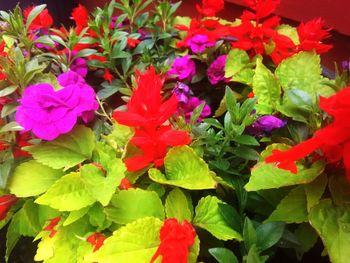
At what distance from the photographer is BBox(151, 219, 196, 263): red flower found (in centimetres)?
55

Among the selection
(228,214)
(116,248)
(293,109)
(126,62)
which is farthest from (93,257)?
(126,62)

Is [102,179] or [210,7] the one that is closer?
[102,179]

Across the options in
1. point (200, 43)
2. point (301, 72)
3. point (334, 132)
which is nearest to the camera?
point (334, 132)

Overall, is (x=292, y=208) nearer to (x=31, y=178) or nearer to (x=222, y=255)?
(x=222, y=255)

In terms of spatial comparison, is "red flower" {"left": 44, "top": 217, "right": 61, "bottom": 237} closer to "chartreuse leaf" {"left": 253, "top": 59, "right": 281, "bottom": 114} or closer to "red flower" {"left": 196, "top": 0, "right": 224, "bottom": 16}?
"chartreuse leaf" {"left": 253, "top": 59, "right": 281, "bottom": 114}

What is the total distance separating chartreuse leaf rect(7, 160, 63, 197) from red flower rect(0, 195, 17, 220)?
0.05 meters

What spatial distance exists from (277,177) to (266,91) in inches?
9.9

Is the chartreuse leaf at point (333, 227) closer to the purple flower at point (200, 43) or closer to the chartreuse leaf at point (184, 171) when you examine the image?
the chartreuse leaf at point (184, 171)

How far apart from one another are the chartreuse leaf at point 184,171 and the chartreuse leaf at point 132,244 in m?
0.07

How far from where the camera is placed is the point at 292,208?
648 mm

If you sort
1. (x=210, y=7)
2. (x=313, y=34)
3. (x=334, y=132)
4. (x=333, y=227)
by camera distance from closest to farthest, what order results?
(x=334, y=132) → (x=333, y=227) → (x=313, y=34) → (x=210, y=7)

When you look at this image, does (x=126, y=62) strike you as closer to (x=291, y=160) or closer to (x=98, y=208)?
(x=98, y=208)

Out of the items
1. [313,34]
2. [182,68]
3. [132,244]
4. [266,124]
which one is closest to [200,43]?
[182,68]

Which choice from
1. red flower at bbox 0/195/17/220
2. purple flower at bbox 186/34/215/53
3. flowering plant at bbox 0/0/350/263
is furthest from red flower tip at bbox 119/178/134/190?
purple flower at bbox 186/34/215/53
